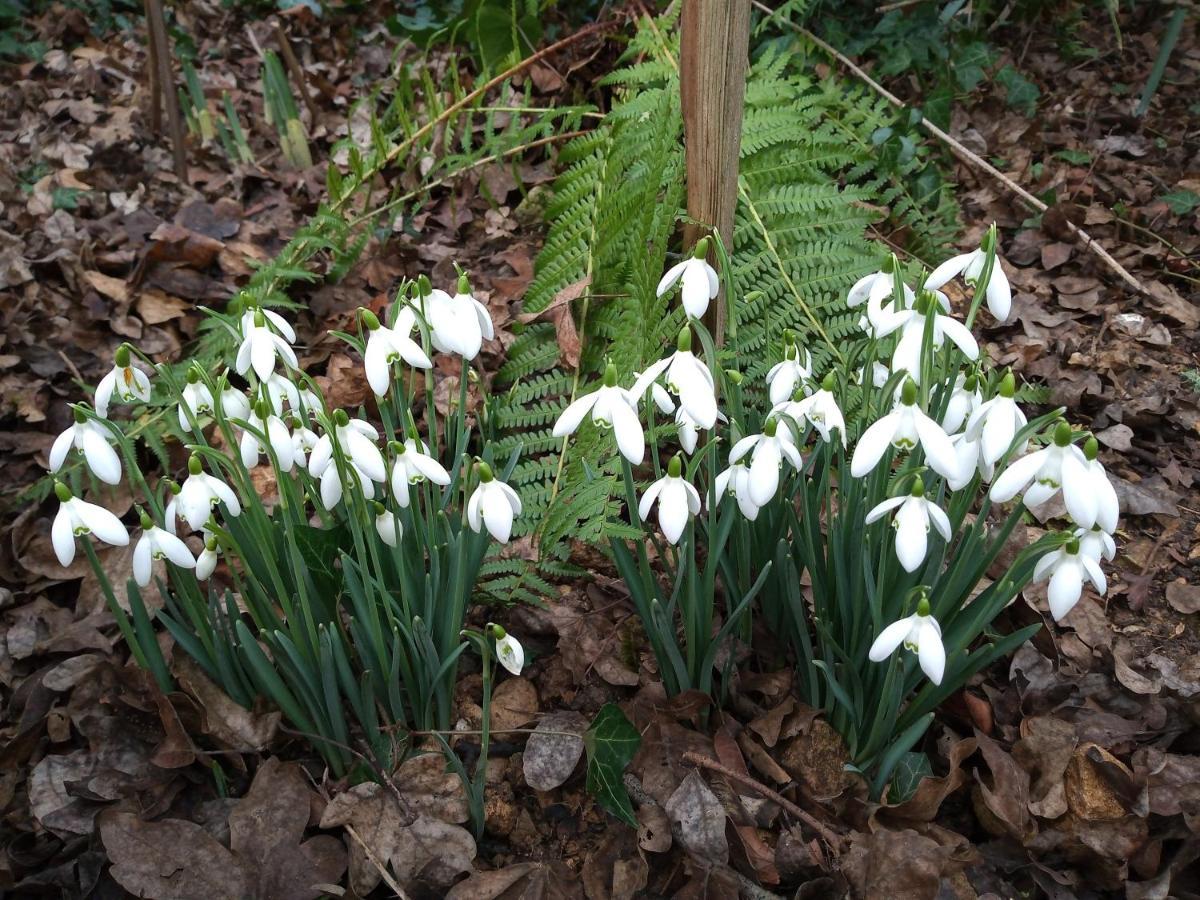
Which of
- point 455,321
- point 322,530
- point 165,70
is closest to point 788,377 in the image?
point 455,321

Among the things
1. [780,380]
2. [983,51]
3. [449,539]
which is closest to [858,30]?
[983,51]

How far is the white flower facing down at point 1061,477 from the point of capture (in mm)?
1269

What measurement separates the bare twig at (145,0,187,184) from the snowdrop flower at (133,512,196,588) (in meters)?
2.23

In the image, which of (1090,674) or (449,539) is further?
(1090,674)

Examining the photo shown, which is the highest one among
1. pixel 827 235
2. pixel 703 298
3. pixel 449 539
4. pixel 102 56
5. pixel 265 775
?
→ pixel 102 56

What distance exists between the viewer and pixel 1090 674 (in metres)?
1.87

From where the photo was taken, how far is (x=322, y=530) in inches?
67.8

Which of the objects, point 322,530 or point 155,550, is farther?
point 322,530

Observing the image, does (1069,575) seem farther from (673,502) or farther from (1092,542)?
(673,502)

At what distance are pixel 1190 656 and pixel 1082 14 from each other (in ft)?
10.8

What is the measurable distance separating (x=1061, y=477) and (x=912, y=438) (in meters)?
0.21

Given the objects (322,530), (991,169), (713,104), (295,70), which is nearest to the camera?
(322,530)

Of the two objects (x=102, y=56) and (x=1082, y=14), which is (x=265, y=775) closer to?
(x=102, y=56)

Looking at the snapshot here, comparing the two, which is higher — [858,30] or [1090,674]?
[858,30]
